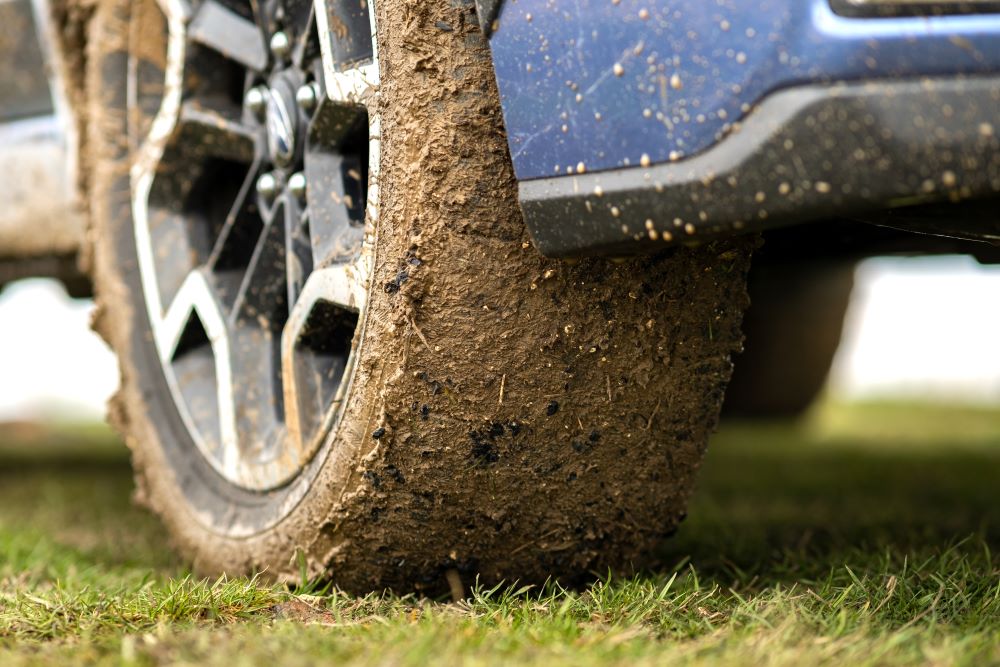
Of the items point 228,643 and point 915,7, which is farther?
point 228,643

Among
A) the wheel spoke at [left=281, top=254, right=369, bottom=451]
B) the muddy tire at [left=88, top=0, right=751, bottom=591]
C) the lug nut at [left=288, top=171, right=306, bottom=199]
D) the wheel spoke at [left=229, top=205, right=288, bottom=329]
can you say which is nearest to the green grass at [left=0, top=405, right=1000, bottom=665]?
the muddy tire at [left=88, top=0, right=751, bottom=591]

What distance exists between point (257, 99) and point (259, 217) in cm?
23

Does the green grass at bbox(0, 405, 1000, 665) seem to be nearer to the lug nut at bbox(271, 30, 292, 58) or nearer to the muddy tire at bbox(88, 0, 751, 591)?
the muddy tire at bbox(88, 0, 751, 591)

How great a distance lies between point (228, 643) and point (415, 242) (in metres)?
0.51

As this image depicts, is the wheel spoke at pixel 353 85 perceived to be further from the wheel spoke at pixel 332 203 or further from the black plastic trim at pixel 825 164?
the black plastic trim at pixel 825 164

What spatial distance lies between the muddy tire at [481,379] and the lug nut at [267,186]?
16.7 inches

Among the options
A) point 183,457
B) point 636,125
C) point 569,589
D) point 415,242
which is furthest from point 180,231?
point 636,125

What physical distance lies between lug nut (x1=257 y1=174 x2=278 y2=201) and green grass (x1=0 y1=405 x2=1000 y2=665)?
2.03 feet

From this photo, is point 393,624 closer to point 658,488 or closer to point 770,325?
point 658,488

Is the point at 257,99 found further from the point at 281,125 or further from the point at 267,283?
the point at 267,283

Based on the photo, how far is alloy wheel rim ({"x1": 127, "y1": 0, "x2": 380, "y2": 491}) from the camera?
60.2 inches

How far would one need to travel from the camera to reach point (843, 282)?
402 cm

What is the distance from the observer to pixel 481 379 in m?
1.38

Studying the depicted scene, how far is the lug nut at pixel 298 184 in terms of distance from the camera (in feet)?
5.51
